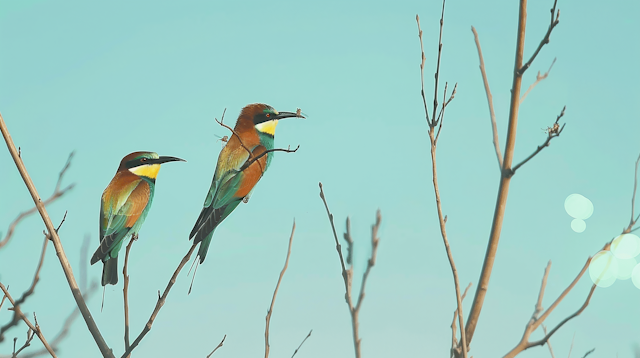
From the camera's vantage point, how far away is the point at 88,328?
1.98 metres

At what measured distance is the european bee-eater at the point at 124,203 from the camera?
242 cm

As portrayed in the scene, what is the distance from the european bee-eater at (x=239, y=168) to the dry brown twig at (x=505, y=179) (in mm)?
917

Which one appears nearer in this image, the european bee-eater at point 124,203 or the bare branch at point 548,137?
the bare branch at point 548,137

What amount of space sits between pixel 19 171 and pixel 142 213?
63 centimetres

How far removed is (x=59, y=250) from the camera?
2.02 meters

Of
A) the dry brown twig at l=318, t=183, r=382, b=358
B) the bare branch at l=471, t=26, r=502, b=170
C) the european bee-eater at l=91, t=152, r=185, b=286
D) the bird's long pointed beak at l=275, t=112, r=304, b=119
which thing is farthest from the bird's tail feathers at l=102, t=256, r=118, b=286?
the bare branch at l=471, t=26, r=502, b=170

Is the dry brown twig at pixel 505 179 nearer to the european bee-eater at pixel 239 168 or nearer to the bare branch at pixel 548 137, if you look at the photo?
the bare branch at pixel 548 137

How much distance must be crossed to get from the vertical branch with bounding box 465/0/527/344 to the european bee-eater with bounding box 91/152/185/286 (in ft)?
4.85

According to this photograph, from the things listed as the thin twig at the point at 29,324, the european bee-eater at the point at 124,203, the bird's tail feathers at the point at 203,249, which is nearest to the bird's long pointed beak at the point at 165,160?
the european bee-eater at the point at 124,203

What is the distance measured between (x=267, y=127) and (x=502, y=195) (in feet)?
4.89

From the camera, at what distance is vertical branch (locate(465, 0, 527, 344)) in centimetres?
147

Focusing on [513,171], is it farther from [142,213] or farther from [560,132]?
[142,213]

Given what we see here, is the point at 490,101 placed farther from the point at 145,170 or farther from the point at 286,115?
the point at 145,170

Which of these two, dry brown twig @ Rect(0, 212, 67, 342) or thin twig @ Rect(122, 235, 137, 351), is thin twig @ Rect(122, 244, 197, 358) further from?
dry brown twig @ Rect(0, 212, 67, 342)
